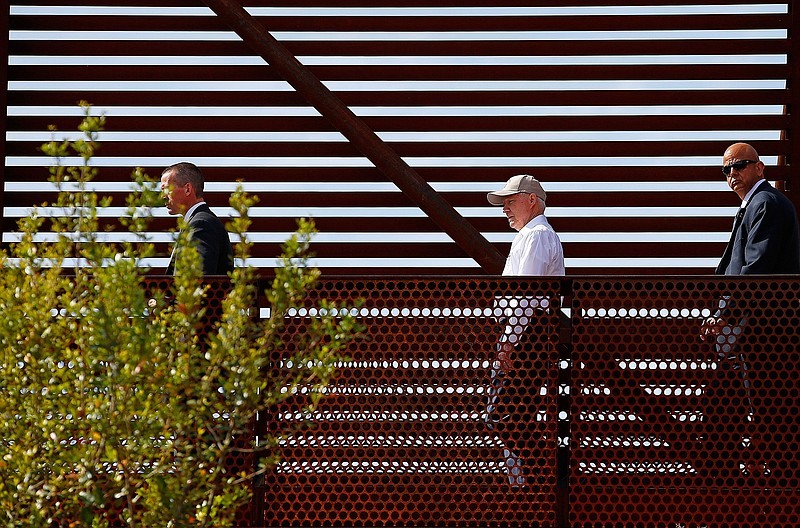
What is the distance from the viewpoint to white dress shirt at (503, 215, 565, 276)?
16.7 feet

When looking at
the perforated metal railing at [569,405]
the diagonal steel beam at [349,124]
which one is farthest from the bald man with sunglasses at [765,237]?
the diagonal steel beam at [349,124]

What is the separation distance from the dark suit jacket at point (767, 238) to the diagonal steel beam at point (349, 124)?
8.19 feet

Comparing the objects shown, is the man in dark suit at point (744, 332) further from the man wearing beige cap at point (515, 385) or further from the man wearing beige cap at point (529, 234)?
the man wearing beige cap at point (529, 234)

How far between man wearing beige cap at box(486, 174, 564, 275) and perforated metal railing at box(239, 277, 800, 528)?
1.77 feet

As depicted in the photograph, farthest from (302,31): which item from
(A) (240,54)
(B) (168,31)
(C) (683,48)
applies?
(C) (683,48)

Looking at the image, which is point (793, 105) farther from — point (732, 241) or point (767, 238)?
point (767, 238)

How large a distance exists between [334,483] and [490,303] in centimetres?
109

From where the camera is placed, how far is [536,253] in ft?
16.7

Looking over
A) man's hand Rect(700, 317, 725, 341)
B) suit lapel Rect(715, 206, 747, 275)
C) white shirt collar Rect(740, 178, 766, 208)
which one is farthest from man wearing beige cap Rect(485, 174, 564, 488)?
white shirt collar Rect(740, 178, 766, 208)

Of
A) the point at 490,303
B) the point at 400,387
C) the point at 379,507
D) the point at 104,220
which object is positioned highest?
the point at 104,220

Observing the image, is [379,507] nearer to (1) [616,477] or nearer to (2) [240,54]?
(1) [616,477]

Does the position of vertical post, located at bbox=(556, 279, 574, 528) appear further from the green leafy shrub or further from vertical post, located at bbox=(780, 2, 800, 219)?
vertical post, located at bbox=(780, 2, 800, 219)

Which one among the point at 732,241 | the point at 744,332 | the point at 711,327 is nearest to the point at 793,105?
the point at 732,241

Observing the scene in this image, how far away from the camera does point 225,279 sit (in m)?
4.61
